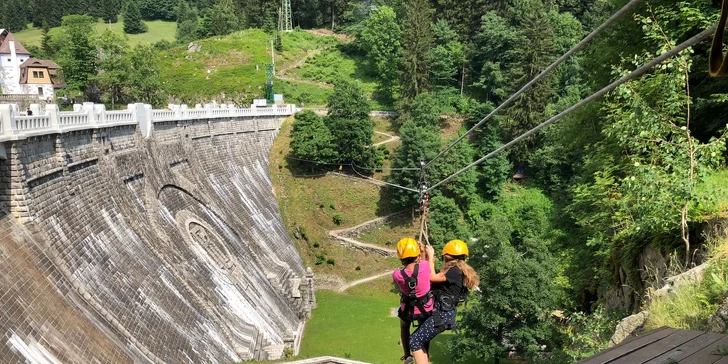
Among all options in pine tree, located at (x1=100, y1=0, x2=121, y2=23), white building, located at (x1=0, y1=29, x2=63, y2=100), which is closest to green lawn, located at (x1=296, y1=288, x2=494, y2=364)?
white building, located at (x1=0, y1=29, x2=63, y2=100)

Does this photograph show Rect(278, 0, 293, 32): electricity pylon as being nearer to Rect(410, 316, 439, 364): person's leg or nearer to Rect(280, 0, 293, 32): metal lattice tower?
Rect(280, 0, 293, 32): metal lattice tower

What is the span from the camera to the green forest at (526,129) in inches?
497

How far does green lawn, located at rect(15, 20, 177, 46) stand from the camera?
11062cm

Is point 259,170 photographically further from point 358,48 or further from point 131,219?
Result: point 358,48

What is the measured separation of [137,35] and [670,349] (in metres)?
131

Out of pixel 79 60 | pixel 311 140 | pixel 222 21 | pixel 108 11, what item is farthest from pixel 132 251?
pixel 108 11

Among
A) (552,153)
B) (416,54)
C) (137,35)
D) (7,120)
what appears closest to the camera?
(7,120)

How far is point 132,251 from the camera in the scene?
75.7ft

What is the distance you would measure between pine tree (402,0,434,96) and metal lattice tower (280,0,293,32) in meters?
33.7

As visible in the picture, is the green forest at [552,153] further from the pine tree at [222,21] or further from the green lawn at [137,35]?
the green lawn at [137,35]

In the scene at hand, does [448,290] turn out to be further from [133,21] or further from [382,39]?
[133,21]

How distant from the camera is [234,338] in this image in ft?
79.0

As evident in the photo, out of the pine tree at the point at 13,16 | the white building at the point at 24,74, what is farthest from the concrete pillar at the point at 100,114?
the pine tree at the point at 13,16

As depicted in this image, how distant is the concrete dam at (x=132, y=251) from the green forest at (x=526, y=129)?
11485 millimetres
